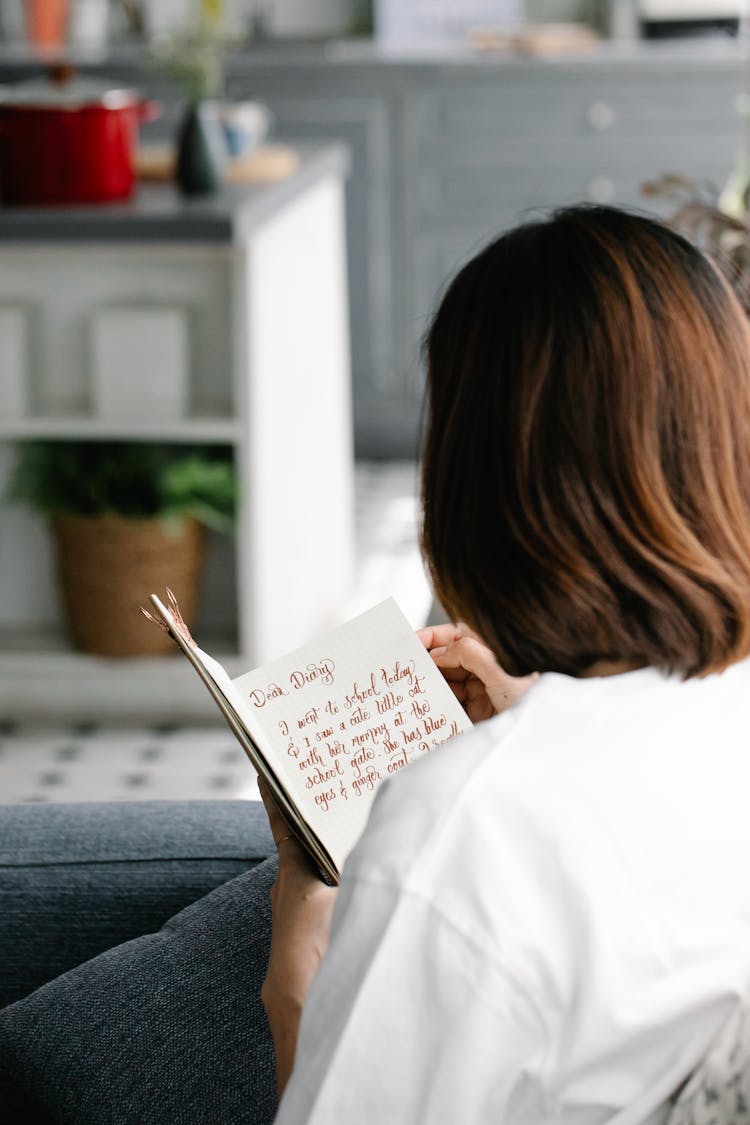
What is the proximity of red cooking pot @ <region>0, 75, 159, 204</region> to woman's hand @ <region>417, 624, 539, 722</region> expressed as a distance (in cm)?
186

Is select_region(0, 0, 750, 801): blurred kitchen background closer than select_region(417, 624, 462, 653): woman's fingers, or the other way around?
select_region(417, 624, 462, 653): woman's fingers

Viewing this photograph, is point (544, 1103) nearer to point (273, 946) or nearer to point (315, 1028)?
point (315, 1028)

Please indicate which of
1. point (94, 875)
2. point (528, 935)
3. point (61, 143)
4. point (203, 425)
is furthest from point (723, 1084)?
point (61, 143)

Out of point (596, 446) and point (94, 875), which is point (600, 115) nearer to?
point (94, 875)

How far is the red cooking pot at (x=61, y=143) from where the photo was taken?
279 cm

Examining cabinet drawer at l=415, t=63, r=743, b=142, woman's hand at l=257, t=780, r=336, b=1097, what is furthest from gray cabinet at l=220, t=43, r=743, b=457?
woman's hand at l=257, t=780, r=336, b=1097

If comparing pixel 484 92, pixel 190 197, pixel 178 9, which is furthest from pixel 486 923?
pixel 178 9

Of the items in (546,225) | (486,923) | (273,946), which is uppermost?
(546,225)

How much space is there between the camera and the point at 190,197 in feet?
9.56

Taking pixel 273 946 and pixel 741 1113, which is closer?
pixel 741 1113

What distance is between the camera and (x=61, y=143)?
2.80 m

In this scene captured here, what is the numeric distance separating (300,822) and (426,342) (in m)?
0.31

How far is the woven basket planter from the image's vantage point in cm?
286

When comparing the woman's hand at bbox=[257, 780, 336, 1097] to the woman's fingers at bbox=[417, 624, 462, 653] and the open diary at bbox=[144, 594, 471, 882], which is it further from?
the woman's fingers at bbox=[417, 624, 462, 653]
